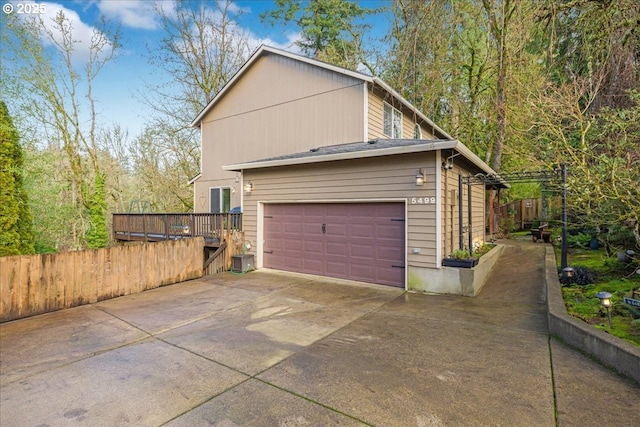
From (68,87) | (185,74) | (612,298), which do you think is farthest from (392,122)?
(185,74)

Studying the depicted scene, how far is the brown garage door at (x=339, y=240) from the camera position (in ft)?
22.8

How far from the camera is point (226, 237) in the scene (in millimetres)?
9094

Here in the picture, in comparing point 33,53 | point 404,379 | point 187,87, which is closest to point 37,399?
point 404,379

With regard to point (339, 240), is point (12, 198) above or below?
above

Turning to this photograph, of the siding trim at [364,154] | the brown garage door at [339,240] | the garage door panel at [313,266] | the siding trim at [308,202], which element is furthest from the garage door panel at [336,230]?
the siding trim at [364,154]

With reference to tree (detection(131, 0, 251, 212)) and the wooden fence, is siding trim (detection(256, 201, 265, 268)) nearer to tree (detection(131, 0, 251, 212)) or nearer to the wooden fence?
the wooden fence

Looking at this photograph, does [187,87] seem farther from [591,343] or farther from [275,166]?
[591,343]

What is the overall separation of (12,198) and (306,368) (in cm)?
674

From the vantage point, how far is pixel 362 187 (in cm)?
723

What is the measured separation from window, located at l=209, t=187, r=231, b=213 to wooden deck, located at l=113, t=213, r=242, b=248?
2258mm

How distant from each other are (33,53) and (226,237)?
8186mm

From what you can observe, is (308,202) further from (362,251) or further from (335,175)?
(362,251)

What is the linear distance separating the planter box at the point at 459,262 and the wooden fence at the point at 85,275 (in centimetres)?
605

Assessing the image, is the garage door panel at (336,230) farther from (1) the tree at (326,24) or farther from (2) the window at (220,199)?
(1) the tree at (326,24)
